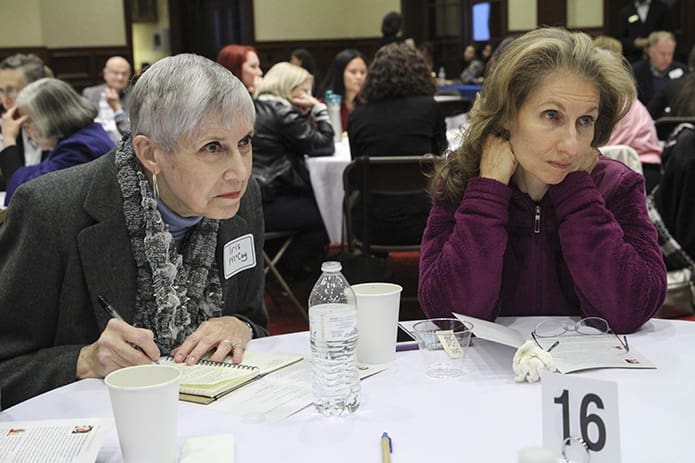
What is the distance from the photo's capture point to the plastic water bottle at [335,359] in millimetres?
1367

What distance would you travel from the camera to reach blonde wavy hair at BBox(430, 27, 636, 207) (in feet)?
6.31

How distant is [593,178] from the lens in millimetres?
2020

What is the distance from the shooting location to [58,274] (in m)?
1.72

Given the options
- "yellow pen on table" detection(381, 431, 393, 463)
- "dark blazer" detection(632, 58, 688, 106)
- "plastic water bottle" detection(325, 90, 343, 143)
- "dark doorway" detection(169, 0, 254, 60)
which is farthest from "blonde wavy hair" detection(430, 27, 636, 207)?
"dark doorway" detection(169, 0, 254, 60)

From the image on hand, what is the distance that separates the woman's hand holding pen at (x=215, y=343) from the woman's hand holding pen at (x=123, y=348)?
75mm

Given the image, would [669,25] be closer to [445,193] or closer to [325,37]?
[325,37]

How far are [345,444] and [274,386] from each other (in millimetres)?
285

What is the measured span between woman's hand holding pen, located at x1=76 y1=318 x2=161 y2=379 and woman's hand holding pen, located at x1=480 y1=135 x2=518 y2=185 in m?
0.88

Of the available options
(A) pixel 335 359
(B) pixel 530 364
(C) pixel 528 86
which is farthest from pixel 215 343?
(C) pixel 528 86

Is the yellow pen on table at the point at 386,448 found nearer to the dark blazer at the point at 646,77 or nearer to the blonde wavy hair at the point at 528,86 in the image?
the blonde wavy hair at the point at 528,86

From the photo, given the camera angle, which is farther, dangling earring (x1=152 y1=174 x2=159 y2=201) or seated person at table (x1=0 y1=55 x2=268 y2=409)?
dangling earring (x1=152 y1=174 x2=159 y2=201)

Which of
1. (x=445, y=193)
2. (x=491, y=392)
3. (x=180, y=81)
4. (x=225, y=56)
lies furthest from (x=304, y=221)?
(x=491, y=392)

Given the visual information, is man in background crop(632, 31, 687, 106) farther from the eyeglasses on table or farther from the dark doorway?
the eyeglasses on table

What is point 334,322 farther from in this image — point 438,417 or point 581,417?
point 581,417
